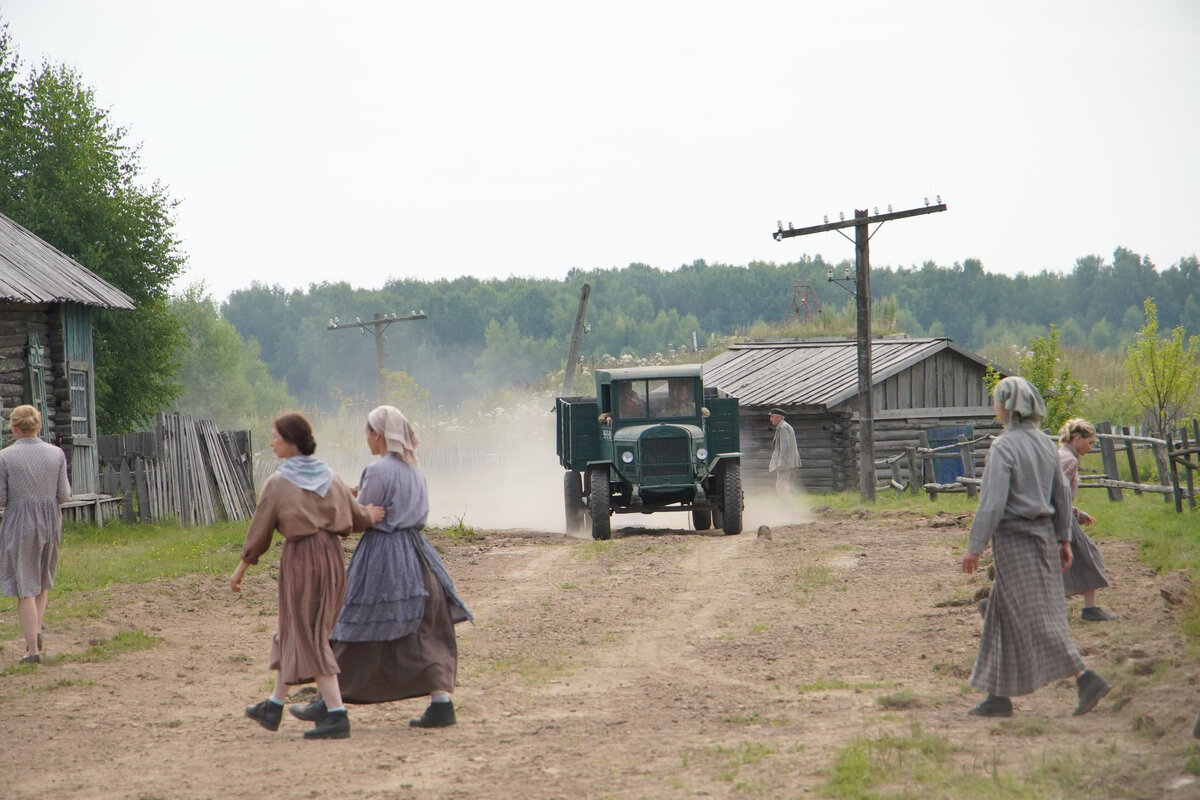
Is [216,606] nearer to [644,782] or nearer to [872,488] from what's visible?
[644,782]

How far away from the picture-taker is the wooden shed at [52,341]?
57.6 feet

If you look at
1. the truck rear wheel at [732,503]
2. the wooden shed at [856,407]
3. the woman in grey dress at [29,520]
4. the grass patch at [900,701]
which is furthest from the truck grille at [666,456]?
the wooden shed at [856,407]

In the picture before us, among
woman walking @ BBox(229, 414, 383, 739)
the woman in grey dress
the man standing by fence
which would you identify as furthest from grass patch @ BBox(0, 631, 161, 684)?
the man standing by fence

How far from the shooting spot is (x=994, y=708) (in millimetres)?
6285

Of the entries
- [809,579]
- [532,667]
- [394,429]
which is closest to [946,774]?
[394,429]

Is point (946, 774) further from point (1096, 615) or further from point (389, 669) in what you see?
point (1096, 615)

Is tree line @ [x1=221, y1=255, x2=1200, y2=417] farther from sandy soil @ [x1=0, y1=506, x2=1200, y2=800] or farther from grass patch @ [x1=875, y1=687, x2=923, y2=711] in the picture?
grass patch @ [x1=875, y1=687, x2=923, y2=711]

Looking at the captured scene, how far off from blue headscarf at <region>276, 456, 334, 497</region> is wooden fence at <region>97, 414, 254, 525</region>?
1254 cm

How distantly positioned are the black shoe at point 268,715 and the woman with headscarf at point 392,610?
0.11 meters

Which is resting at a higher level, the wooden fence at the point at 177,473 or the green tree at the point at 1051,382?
the green tree at the point at 1051,382

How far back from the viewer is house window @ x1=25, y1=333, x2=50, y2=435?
1791cm

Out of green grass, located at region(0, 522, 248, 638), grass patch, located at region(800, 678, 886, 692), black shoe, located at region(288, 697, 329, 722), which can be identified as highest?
green grass, located at region(0, 522, 248, 638)

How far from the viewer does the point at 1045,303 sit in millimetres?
108625

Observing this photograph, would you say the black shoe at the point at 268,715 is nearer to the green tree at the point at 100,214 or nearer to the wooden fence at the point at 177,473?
the wooden fence at the point at 177,473
